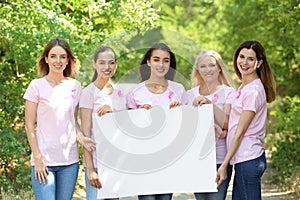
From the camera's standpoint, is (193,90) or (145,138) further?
(193,90)

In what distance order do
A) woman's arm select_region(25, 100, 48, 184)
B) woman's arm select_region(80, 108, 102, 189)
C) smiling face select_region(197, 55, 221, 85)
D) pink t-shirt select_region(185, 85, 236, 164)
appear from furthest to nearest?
smiling face select_region(197, 55, 221, 85) < pink t-shirt select_region(185, 85, 236, 164) < woman's arm select_region(80, 108, 102, 189) < woman's arm select_region(25, 100, 48, 184)

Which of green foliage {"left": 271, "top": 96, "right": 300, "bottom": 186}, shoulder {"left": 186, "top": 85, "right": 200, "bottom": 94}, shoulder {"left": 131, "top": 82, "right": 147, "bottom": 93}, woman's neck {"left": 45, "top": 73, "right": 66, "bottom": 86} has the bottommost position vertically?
green foliage {"left": 271, "top": 96, "right": 300, "bottom": 186}

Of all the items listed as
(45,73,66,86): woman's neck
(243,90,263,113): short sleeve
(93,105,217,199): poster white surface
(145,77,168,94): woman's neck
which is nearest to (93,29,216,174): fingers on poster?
(93,105,217,199): poster white surface

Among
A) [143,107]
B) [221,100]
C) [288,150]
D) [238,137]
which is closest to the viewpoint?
[238,137]

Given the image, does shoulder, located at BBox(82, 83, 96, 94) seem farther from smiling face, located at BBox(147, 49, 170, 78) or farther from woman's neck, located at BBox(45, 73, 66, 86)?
smiling face, located at BBox(147, 49, 170, 78)

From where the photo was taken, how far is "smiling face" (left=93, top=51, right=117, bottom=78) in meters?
5.32

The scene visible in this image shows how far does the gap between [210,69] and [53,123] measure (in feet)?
4.44

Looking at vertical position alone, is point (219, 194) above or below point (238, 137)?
below

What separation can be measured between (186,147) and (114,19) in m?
5.20

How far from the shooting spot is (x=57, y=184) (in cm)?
526

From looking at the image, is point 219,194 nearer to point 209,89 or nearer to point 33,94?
point 209,89

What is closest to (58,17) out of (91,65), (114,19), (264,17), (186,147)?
(114,19)

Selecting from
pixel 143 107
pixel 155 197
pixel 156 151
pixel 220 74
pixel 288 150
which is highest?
pixel 220 74

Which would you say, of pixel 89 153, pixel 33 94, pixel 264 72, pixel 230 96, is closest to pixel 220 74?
pixel 230 96
